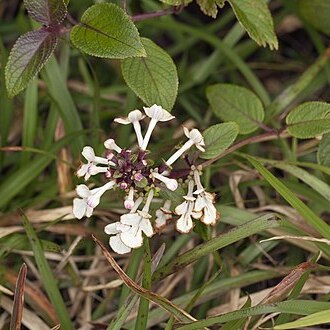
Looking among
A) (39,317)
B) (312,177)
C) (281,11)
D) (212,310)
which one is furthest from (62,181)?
(281,11)

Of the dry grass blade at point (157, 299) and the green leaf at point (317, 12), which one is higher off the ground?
the green leaf at point (317, 12)

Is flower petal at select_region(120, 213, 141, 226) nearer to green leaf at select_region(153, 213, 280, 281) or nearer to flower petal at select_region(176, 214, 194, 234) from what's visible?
flower petal at select_region(176, 214, 194, 234)

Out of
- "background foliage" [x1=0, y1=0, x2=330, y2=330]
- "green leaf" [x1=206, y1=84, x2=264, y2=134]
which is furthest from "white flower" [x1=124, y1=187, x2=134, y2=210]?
"green leaf" [x1=206, y1=84, x2=264, y2=134]

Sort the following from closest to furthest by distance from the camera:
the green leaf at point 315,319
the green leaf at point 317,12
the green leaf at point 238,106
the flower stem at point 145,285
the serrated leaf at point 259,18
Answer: the green leaf at point 315,319 < the flower stem at point 145,285 < the serrated leaf at point 259,18 < the green leaf at point 238,106 < the green leaf at point 317,12

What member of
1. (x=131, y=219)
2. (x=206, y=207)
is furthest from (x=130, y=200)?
(x=206, y=207)

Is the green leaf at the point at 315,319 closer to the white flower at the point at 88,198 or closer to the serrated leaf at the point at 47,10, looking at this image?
the white flower at the point at 88,198

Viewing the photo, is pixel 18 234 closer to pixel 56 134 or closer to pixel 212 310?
pixel 56 134

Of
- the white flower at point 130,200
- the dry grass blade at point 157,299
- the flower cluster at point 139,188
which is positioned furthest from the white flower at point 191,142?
the dry grass blade at point 157,299
